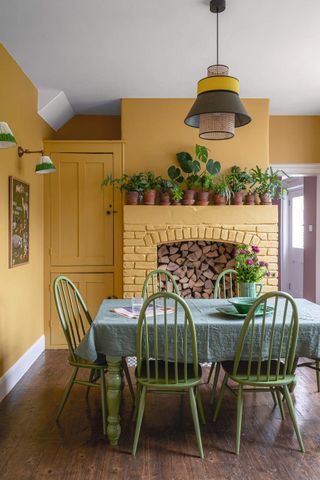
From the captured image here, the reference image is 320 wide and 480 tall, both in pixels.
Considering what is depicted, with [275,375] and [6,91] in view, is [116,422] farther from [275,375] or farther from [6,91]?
[6,91]

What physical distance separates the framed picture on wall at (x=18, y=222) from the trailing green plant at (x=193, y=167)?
5.29ft

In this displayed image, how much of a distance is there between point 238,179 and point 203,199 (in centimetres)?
45

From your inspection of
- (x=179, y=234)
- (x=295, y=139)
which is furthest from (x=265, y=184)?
(x=179, y=234)

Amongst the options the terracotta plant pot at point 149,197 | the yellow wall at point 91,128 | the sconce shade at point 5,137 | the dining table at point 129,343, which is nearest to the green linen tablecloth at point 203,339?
the dining table at point 129,343

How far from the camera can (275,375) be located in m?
2.58

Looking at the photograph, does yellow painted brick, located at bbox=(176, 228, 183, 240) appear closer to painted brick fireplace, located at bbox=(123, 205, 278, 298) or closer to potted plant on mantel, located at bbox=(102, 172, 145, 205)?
painted brick fireplace, located at bbox=(123, 205, 278, 298)

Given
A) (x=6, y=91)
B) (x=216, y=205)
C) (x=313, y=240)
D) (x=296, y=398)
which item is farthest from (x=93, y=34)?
(x=313, y=240)

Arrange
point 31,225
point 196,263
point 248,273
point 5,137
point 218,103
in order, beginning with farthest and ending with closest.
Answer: point 196,263
point 31,225
point 248,273
point 5,137
point 218,103

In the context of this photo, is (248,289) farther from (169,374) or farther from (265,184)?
(265,184)

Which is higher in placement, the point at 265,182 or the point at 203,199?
the point at 265,182

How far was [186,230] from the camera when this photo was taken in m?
4.80

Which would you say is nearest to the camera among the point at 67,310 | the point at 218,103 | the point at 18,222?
the point at 218,103

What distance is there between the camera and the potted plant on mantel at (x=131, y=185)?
4711 millimetres

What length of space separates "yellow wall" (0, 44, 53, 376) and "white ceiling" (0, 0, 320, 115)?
0.76ft
